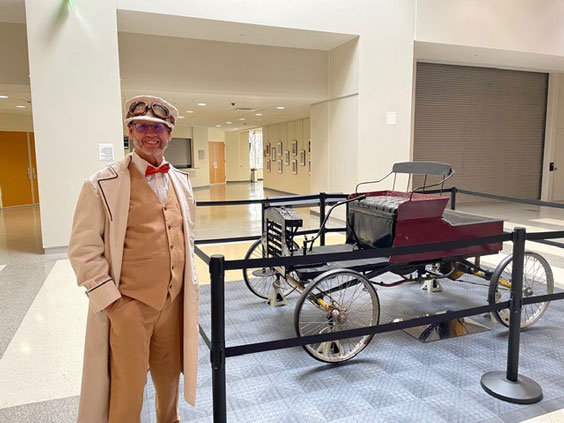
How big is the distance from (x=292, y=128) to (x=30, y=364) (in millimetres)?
12720

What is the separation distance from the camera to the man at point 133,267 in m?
1.62

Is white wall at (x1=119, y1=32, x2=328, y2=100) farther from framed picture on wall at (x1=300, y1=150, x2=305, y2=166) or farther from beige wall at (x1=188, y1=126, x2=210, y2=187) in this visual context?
beige wall at (x1=188, y1=126, x2=210, y2=187)

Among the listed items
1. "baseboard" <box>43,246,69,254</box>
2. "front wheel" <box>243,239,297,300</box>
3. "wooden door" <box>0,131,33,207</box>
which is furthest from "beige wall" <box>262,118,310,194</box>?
"front wheel" <box>243,239,297,300</box>

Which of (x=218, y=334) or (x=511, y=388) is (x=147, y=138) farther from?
(x=511, y=388)

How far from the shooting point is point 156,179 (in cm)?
179

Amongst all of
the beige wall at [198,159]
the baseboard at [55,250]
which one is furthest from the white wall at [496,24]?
the beige wall at [198,159]

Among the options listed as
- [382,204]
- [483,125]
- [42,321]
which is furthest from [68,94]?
[483,125]

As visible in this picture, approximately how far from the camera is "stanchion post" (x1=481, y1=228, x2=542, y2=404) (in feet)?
8.08

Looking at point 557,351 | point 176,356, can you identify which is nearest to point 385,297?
point 557,351

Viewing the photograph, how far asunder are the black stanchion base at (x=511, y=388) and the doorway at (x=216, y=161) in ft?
66.5

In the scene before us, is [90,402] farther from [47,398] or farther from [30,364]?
[30,364]

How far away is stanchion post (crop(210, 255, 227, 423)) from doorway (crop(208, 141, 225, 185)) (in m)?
20.6

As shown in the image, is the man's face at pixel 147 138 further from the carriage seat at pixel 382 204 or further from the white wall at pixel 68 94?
the white wall at pixel 68 94

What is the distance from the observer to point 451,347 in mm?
3131
